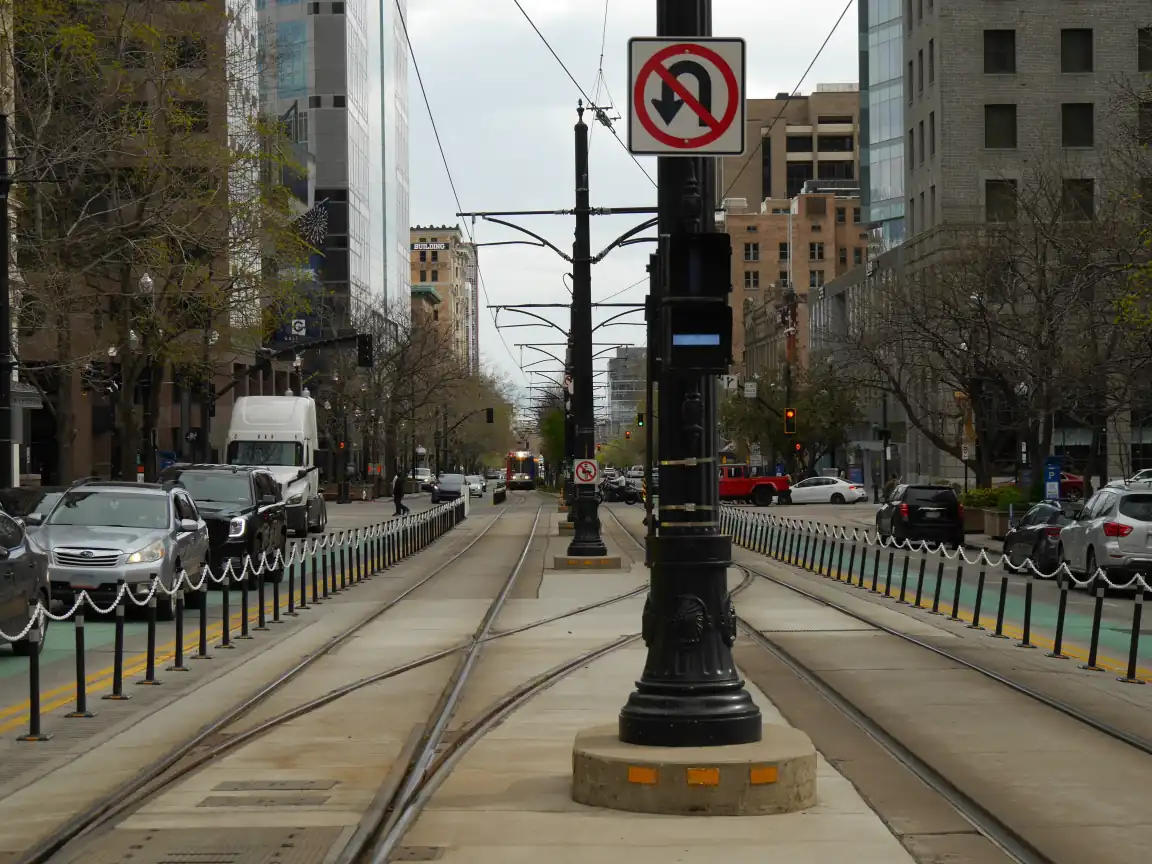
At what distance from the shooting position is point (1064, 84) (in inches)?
2857

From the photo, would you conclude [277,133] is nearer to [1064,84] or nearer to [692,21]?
[692,21]

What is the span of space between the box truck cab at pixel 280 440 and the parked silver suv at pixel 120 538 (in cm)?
2557

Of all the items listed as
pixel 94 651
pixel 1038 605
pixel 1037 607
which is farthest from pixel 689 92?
pixel 1038 605

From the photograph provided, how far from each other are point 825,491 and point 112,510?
204ft

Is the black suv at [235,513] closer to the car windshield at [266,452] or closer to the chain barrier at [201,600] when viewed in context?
the chain barrier at [201,600]

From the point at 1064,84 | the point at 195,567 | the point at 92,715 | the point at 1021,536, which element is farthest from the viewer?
the point at 1064,84

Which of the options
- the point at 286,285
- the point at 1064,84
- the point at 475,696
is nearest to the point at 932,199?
the point at 1064,84

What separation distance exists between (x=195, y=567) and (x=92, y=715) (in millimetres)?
10627

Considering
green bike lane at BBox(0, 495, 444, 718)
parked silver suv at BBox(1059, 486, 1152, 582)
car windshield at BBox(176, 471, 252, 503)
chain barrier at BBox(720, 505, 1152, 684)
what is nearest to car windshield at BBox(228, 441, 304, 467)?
chain barrier at BBox(720, 505, 1152, 684)

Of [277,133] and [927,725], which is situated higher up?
[277,133]

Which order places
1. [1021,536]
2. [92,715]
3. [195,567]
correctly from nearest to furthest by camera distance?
[92,715]
[195,567]
[1021,536]

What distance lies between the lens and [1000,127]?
240ft

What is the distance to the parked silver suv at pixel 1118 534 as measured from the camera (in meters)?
26.8

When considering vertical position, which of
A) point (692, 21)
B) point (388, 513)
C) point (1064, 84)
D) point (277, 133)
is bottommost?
point (388, 513)
